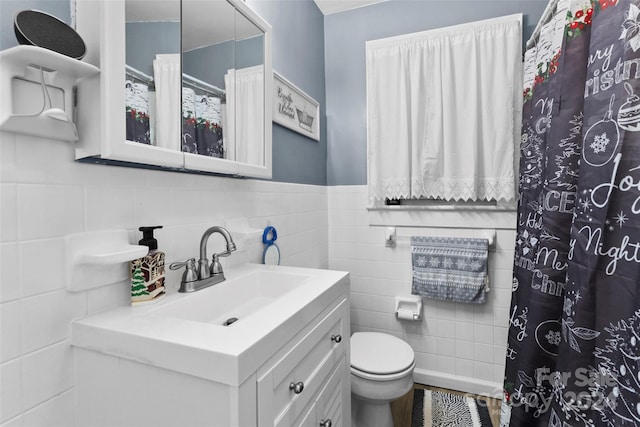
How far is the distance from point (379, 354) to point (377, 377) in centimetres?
17

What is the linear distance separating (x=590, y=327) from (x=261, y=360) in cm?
88

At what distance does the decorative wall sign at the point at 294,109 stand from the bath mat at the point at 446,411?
1.71m

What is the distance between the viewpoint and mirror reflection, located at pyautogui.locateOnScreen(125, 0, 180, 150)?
2.61ft

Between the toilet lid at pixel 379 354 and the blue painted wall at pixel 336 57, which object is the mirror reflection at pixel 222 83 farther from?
the toilet lid at pixel 379 354

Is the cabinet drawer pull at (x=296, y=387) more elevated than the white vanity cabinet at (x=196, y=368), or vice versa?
the white vanity cabinet at (x=196, y=368)

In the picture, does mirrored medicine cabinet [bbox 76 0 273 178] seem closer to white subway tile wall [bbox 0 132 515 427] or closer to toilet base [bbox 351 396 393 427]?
white subway tile wall [bbox 0 132 515 427]

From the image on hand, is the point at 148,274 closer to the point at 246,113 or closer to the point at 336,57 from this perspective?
the point at 246,113

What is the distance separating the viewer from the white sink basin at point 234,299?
93 centimetres

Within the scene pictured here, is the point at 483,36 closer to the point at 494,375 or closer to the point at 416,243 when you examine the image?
the point at 416,243

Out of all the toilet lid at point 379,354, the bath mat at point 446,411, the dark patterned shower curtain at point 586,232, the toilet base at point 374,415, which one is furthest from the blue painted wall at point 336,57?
the bath mat at point 446,411

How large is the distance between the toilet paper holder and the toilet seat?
28 cm

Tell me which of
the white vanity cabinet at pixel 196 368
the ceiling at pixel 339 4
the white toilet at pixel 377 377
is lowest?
the white toilet at pixel 377 377

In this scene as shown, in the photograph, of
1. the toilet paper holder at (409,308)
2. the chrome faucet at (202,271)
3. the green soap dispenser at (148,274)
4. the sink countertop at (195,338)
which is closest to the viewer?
the sink countertop at (195,338)

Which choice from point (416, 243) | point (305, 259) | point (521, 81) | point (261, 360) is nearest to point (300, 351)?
point (261, 360)
